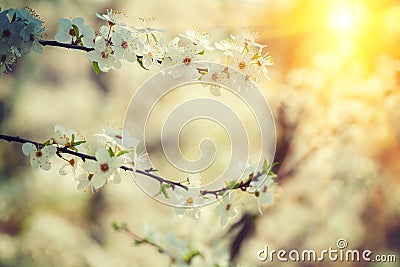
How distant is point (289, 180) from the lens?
224 cm

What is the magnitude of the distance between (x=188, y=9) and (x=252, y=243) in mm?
1229

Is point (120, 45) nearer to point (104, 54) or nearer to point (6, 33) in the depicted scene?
point (104, 54)

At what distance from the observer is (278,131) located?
2.26 m

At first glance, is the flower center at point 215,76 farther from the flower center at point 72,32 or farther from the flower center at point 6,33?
the flower center at point 6,33

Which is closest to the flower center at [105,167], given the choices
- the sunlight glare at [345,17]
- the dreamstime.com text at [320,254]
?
the dreamstime.com text at [320,254]

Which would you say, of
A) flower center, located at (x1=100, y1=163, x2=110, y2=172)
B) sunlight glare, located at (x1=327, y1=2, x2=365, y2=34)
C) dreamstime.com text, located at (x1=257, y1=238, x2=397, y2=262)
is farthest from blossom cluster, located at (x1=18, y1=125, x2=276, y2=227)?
sunlight glare, located at (x1=327, y1=2, x2=365, y2=34)

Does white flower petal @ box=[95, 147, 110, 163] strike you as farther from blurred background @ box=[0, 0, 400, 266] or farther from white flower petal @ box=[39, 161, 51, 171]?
blurred background @ box=[0, 0, 400, 266]

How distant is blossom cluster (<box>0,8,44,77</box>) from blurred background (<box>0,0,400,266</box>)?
1130 millimetres

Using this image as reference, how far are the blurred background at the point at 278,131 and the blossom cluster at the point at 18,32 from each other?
1.13 m

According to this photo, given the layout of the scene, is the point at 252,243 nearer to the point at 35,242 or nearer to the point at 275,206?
the point at 275,206

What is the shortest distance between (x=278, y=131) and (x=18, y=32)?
1.69 meters

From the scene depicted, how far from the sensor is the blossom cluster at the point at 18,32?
74 centimetres
